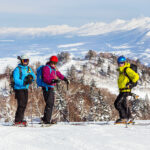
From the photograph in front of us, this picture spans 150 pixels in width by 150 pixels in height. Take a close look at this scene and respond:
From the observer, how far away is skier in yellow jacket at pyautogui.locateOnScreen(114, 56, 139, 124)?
8.38 metres

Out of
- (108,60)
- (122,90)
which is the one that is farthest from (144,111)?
(108,60)

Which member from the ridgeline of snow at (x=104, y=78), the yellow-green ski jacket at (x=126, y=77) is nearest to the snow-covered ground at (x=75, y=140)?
the yellow-green ski jacket at (x=126, y=77)

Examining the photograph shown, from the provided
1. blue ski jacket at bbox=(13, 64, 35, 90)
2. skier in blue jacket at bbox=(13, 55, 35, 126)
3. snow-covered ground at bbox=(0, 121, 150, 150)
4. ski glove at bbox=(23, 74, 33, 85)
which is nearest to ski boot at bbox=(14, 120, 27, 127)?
skier in blue jacket at bbox=(13, 55, 35, 126)

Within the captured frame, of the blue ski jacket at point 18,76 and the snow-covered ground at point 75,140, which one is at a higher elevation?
the blue ski jacket at point 18,76

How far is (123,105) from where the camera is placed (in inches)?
348

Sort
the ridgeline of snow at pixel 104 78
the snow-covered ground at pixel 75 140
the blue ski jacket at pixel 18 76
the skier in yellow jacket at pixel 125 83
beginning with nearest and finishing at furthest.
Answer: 1. the snow-covered ground at pixel 75 140
2. the blue ski jacket at pixel 18 76
3. the skier in yellow jacket at pixel 125 83
4. the ridgeline of snow at pixel 104 78

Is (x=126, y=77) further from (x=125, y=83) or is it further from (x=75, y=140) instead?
(x=75, y=140)

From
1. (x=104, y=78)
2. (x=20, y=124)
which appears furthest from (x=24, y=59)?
(x=104, y=78)

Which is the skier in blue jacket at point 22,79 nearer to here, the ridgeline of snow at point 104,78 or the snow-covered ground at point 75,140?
the snow-covered ground at point 75,140

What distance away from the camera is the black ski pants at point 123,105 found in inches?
341

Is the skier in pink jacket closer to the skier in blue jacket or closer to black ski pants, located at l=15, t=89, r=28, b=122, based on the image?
the skier in blue jacket

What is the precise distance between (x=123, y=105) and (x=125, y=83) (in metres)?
0.84

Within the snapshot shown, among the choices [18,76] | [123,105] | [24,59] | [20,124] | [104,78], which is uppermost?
[104,78]

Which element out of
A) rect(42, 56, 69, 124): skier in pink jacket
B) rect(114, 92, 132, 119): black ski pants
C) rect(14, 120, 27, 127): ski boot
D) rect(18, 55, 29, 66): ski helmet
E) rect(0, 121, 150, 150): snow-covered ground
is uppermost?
rect(18, 55, 29, 66): ski helmet
